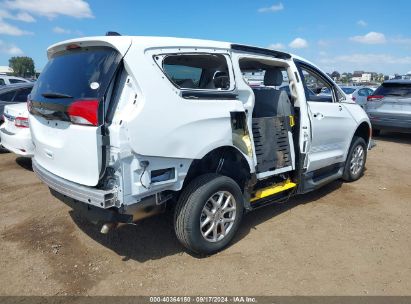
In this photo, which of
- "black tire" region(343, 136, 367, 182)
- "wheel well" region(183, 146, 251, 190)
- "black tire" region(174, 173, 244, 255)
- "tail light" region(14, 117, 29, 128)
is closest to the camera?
"black tire" region(174, 173, 244, 255)

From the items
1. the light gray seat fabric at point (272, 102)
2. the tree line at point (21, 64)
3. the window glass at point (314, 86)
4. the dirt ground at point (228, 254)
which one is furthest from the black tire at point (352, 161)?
the tree line at point (21, 64)

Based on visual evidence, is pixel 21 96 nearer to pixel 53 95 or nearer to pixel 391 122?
pixel 53 95

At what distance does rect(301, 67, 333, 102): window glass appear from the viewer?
4.87 meters

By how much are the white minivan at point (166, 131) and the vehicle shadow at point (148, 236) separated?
355 mm

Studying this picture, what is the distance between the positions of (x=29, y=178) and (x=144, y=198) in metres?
3.94

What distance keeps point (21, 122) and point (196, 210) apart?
4.29m

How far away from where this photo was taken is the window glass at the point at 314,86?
4874 millimetres

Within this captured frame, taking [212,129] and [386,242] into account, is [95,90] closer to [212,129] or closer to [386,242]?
[212,129]

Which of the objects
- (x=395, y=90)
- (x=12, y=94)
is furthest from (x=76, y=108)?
(x=395, y=90)

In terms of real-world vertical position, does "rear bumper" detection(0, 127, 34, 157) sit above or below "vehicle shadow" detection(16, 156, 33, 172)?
above

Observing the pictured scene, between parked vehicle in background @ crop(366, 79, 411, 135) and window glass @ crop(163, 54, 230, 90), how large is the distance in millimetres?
7748

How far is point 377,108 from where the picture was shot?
10.3 meters

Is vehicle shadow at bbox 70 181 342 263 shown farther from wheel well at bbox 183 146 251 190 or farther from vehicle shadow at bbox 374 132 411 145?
vehicle shadow at bbox 374 132 411 145

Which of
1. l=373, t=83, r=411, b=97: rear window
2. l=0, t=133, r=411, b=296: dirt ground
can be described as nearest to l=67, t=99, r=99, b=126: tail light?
l=0, t=133, r=411, b=296: dirt ground
